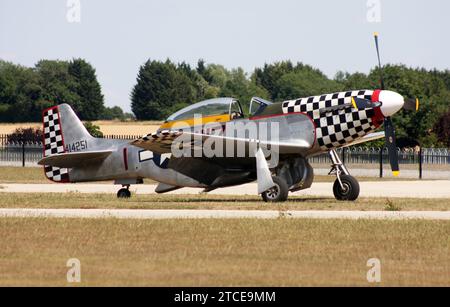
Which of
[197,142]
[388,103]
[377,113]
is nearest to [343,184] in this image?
[377,113]

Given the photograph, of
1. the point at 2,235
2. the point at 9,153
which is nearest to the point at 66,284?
the point at 2,235

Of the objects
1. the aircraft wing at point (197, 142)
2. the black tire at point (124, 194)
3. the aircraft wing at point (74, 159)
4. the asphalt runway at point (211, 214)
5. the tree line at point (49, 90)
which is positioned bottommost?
the asphalt runway at point (211, 214)

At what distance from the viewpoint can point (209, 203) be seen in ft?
73.6

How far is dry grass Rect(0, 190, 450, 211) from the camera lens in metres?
21.1

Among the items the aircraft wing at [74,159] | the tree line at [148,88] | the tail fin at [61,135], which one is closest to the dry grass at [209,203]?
the tail fin at [61,135]

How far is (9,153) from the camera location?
57.2 meters

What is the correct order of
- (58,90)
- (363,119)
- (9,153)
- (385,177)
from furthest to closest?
(58,90)
(9,153)
(385,177)
(363,119)

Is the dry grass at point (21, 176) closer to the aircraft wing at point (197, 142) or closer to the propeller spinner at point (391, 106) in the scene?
the aircraft wing at point (197, 142)

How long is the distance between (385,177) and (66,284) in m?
33.3

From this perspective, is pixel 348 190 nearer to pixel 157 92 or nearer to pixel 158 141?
A: pixel 158 141

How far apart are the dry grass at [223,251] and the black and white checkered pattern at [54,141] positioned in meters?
8.07

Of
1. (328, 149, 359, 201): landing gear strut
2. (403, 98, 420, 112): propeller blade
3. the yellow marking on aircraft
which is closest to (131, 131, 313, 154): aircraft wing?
the yellow marking on aircraft

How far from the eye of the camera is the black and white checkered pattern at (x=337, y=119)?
73.0ft

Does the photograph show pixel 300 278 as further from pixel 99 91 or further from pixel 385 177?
pixel 99 91
